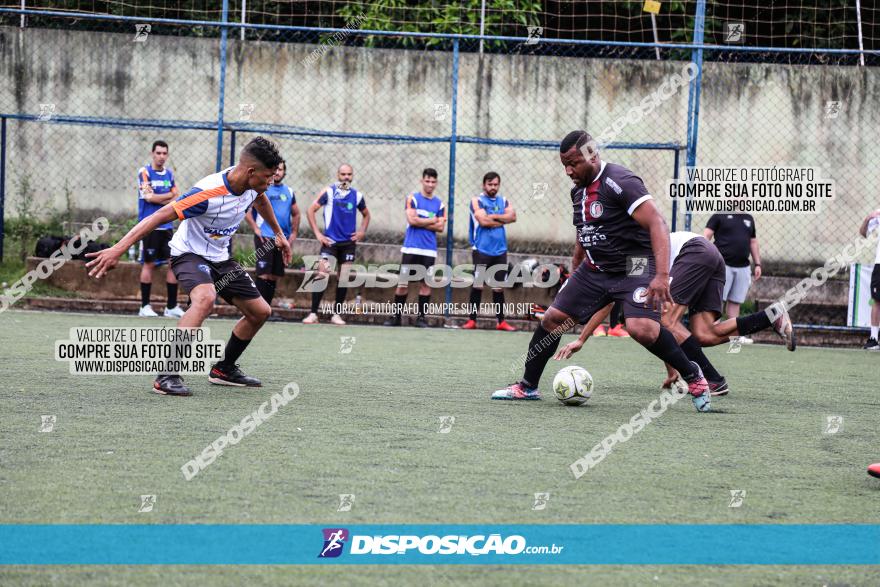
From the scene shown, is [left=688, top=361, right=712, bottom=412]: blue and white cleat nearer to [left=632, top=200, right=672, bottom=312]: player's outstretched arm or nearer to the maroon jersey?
[left=632, top=200, right=672, bottom=312]: player's outstretched arm

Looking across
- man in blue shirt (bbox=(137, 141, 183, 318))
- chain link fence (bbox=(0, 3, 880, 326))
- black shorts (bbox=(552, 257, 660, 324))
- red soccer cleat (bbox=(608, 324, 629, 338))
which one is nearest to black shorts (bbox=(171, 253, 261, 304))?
black shorts (bbox=(552, 257, 660, 324))

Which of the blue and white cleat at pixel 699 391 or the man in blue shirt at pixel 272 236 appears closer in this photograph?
the blue and white cleat at pixel 699 391

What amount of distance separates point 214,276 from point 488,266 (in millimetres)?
7148

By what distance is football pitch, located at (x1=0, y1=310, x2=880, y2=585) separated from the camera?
3.65m

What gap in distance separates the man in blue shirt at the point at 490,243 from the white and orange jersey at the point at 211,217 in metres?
6.88

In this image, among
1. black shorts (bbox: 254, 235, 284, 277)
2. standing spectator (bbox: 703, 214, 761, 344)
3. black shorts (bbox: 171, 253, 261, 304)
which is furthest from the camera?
black shorts (bbox: 254, 235, 284, 277)

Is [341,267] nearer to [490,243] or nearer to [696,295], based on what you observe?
[490,243]

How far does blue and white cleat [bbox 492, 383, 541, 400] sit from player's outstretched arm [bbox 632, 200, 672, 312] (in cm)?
129

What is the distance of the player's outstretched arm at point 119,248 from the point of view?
636cm

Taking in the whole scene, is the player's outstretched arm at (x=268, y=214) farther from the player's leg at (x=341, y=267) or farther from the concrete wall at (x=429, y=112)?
the concrete wall at (x=429, y=112)

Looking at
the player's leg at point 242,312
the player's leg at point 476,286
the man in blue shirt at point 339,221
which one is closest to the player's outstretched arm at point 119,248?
the player's leg at point 242,312

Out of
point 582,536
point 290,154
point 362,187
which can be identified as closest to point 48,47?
point 290,154

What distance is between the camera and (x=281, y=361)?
387 inches

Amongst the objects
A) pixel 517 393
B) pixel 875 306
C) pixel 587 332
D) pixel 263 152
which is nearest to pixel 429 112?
pixel 875 306
